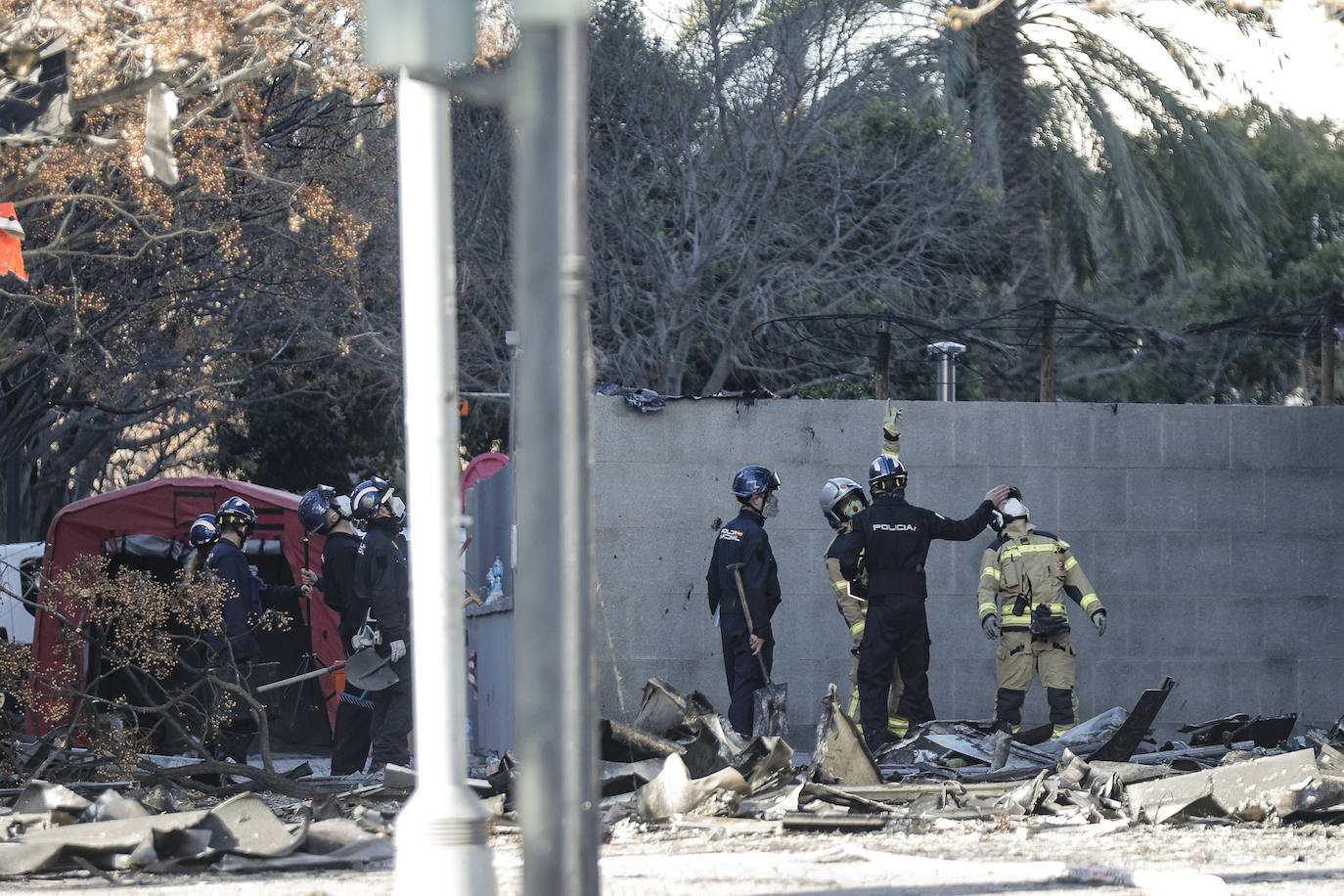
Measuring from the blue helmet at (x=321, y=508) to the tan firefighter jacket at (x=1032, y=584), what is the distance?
14.4ft

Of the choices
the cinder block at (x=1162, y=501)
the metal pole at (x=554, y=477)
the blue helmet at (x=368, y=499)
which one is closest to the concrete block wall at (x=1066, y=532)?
the cinder block at (x=1162, y=501)

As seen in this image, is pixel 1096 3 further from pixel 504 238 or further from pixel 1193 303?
pixel 1193 303

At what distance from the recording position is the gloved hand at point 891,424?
1139cm

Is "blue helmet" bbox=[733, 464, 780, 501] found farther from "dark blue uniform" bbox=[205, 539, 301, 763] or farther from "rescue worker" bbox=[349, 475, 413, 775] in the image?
"dark blue uniform" bbox=[205, 539, 301, 763]

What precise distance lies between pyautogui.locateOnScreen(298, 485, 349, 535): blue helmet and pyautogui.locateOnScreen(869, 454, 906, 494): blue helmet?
3.57 metres

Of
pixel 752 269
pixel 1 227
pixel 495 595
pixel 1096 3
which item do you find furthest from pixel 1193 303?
pixel 1 227

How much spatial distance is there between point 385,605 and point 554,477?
7.06 meters

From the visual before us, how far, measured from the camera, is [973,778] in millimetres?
8977

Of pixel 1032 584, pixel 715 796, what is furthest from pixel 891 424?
pixel 715 796

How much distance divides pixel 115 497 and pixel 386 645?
13.0ft

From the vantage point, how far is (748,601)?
10.6m

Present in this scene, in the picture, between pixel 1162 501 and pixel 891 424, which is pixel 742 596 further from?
pixel 1162 501

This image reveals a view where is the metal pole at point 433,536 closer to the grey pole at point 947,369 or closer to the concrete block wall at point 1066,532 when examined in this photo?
the concrete block wall at point 1066,532

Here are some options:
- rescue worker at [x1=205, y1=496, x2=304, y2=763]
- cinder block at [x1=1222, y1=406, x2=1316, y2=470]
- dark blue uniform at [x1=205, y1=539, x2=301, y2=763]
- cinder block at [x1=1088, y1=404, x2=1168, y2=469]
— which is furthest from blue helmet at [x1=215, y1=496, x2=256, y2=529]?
cinder block at [x1=1222, y1=406, x2=1316, y2=470]
